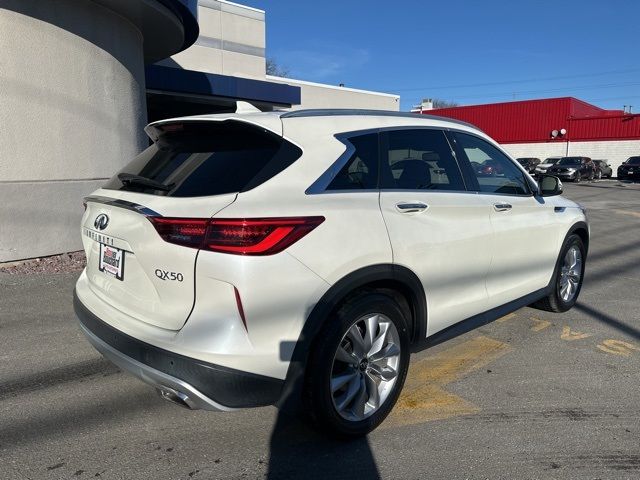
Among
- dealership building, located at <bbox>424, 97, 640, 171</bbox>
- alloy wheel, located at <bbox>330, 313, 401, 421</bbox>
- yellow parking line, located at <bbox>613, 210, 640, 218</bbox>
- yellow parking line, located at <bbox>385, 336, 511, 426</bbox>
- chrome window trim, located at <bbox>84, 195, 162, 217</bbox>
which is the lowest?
yellow parking line, located at <bbox>385, 336, 511, 426</bbox>

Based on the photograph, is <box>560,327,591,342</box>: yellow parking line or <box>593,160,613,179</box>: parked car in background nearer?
<box>560,327,591,342</box>: yellow parking line

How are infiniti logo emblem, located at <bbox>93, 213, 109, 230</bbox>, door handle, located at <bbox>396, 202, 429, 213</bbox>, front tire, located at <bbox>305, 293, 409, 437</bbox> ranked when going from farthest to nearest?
1. door handle, located at <bbox>396, 202, 429, 213</bbox>
2. infiniti logo emblem, located at <bbox>93, 213, 109, 230</bbox>
3. front tire, located at <bbox>305, 293, 409, 437</bbox>

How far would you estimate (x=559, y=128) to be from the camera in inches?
1658

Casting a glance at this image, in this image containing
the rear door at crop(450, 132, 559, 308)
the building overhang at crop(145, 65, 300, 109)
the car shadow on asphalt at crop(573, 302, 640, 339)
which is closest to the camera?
the rear door at crop(450, 132, 559, 308)

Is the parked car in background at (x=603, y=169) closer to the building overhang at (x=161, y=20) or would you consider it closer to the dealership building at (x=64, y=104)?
the building overhang at (x=161, y=20)

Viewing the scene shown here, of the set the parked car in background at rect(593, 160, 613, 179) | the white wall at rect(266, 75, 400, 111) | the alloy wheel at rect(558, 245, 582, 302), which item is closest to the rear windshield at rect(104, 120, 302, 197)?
the alloy wheel at rect(558, 245, 582, 302)

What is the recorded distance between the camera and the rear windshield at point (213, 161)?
255cm

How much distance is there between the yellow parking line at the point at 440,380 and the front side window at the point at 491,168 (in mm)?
1343

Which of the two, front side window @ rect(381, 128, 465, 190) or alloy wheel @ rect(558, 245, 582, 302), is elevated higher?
front side window @ rect(381, 128, 465, 190)

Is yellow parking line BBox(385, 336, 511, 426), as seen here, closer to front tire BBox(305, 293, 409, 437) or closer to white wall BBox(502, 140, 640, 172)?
front tire BBox(305, 293, 409, 437)

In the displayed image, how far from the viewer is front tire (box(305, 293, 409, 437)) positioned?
267 centimetres

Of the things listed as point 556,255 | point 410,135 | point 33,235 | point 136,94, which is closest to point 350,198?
point 410,135

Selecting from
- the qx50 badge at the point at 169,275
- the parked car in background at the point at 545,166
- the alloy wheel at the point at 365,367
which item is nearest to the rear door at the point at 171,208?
the qx50 badge at the point at 169,275

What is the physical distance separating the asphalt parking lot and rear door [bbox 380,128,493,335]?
24.3 inches
